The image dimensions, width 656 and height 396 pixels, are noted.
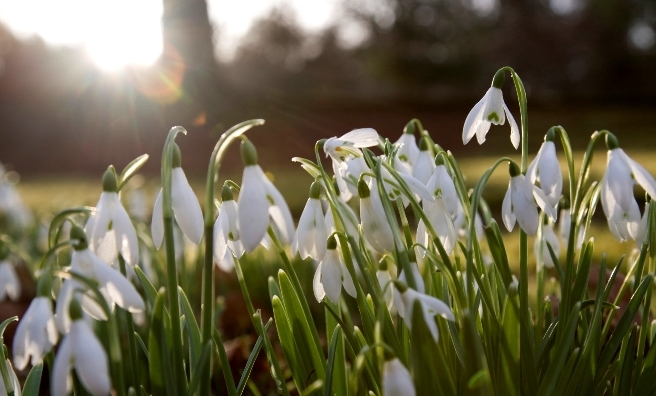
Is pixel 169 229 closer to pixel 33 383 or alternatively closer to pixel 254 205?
pixel 254 205

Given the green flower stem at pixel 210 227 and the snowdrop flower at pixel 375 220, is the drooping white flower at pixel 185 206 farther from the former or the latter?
the snowdrop flower at pixel 375 220

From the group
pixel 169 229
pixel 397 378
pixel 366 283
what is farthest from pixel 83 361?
pixel 366 283

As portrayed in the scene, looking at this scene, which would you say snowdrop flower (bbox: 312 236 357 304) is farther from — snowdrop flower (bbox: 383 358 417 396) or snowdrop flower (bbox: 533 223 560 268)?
snowdrop flower (bbox: 533 223 560 268)

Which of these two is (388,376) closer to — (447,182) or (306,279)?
(447,182)

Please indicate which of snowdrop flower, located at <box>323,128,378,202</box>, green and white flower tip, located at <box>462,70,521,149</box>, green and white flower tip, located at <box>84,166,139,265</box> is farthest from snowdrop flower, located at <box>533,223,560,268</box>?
green and white flower tip, located at <box>84,166,139,265</box>

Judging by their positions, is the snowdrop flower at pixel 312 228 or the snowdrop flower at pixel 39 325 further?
the snowdrop flower at pixel 312 228

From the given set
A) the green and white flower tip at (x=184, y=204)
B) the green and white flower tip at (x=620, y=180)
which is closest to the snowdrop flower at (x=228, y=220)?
the green and white flower tip at (x=184, y=204)
